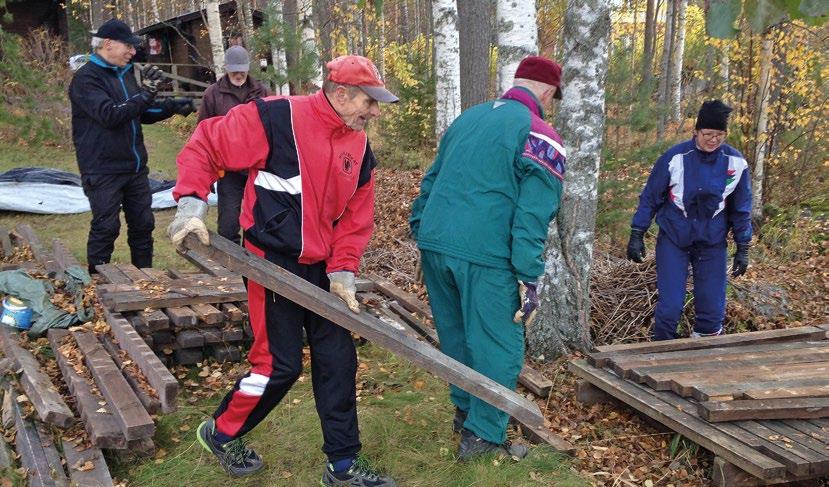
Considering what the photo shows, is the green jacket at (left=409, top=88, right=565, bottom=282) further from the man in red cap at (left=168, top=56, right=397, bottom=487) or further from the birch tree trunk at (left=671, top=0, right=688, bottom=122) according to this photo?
the birch tree trunk at (left=671, top=0, right=688, bottom=122)

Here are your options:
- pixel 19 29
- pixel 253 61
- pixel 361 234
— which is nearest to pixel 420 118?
pixel 253 61

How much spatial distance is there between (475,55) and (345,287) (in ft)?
21.1

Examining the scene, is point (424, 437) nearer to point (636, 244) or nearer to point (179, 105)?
point (636, 244)

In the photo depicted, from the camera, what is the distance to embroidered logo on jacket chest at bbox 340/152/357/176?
10.2ft

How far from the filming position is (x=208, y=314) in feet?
15.1

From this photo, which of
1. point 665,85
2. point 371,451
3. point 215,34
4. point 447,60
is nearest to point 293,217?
point 371,451

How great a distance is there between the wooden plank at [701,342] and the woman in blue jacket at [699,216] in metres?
0.34

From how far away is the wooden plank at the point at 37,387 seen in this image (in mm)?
3420

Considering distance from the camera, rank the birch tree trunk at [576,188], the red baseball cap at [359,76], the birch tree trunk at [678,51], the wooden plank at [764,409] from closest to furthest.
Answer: the red baseball cap at [359,76] < the wooden plank at [764,409] < the birch tree trunk at [576,188] < the birch tree trunk at [678,51]

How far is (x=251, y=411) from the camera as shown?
10.7 ft

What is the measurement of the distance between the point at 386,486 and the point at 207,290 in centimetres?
227

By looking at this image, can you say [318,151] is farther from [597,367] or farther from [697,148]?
[697,148]

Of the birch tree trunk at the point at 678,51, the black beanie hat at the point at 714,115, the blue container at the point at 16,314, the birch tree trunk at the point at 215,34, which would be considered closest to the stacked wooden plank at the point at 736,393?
the black beanie hat at the point at 714,115

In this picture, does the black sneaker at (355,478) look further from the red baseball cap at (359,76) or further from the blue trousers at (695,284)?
the blue trousers at (695,284)
